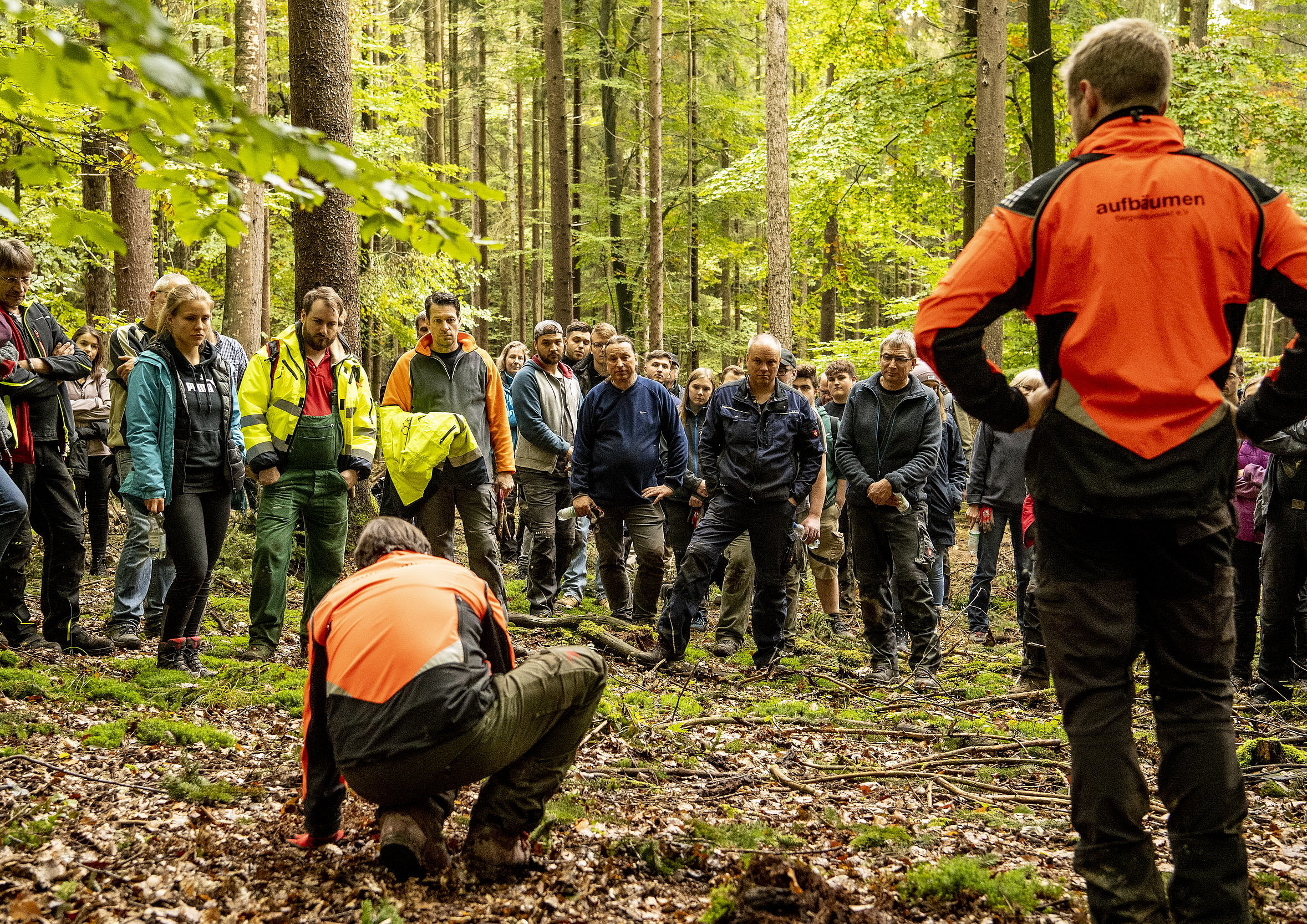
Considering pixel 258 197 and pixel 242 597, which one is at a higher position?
pixel 258 197

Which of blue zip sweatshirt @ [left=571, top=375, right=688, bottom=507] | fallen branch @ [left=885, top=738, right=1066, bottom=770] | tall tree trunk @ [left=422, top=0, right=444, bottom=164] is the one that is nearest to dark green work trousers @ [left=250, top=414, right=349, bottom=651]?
blue zip sweatshirt @ [left=571, top=375, right=688, bottom=507]

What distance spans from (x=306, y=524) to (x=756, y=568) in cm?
329

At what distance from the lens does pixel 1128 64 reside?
2623 mm

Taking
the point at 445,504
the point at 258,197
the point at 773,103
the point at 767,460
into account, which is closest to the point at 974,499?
the point at 767,460

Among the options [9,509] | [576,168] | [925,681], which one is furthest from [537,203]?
[9,509]

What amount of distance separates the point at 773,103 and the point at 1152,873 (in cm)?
1350

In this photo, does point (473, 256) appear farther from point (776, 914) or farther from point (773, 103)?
point (773, 103)

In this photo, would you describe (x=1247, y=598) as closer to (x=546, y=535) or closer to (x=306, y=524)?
(x=546, y=535)

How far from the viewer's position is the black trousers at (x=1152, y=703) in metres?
2.42

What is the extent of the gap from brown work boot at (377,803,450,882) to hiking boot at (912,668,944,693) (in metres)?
4.34

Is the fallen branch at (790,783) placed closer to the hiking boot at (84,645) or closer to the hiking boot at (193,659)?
the hiking boot at (193,659)

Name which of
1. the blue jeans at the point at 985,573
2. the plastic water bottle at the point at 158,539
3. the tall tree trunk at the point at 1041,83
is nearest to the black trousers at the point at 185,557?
the plastic water bottle at the point at 158,539

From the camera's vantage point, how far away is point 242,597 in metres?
8.23

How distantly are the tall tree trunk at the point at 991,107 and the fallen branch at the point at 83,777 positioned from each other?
34.9ft
